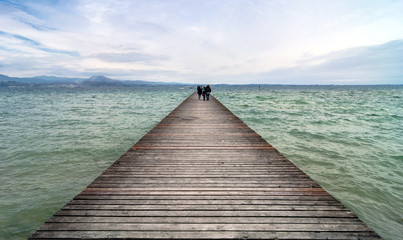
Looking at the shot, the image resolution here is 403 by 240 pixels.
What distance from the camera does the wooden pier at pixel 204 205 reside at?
2.48 m

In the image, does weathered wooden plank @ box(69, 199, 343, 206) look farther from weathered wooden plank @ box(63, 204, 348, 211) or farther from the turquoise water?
the turquoise water

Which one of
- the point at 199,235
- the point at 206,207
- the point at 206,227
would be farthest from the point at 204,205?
the point at 199,235

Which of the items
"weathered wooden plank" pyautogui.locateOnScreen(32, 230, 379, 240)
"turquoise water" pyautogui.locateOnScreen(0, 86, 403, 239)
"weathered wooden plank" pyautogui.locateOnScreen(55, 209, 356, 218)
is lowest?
"turquoise water" pyautogui.locateOnScreen(0, 86, 403, 239)

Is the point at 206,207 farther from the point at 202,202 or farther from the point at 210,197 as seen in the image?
the point at 210,197

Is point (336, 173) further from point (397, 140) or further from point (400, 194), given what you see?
point (397, 140)

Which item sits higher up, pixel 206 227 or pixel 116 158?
pixel 206 227

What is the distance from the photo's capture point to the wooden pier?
2480 mm

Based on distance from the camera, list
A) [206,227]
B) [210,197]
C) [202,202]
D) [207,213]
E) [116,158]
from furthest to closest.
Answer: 1. [116,158]
2. [210,197]
3. [202,202]
4. [207,213]
5. [206,227]

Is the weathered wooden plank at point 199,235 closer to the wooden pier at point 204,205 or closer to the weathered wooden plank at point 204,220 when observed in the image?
the wooden pier at point 204,205

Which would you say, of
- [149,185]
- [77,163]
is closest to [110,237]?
[149,185]

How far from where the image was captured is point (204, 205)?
9.87ft

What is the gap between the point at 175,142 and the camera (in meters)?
6.46

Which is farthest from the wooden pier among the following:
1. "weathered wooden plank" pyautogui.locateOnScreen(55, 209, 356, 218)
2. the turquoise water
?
the turquoise water

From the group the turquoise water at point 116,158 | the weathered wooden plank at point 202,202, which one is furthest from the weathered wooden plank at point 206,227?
the turquoise water at point 116,158
